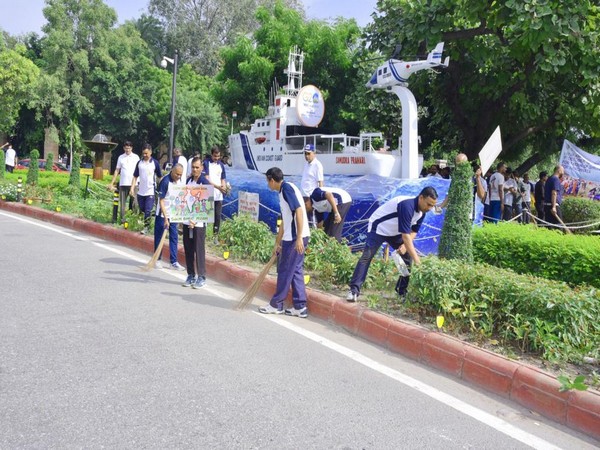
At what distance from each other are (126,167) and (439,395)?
8875 millimetres

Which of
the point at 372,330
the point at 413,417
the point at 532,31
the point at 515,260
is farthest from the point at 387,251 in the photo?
the point at 532,31

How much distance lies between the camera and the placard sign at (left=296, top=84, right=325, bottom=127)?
18531 millimetres

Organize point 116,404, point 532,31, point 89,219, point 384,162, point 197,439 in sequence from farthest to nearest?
point 384,162
point 89,219
point 532,31
point 116,404
point 197,439

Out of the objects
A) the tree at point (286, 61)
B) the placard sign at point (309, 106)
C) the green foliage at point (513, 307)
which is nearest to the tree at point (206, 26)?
the tree at point (286, 61)

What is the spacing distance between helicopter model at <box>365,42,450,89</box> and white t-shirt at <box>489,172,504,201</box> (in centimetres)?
312

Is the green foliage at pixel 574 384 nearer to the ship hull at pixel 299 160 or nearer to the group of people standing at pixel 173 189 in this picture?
the group of people standing at pixel 173 189

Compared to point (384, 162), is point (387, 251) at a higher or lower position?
lower

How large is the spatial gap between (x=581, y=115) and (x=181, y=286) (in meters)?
12.9

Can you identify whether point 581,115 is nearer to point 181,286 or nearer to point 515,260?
point 515,260

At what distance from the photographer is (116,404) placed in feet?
12.3

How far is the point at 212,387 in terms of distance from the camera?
13.6 ft

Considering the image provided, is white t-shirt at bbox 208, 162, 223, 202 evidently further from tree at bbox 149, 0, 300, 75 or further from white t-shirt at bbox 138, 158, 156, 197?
tree at bbox 149, 0, 300, 75

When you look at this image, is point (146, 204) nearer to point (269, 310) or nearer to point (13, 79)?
point (269, 310)

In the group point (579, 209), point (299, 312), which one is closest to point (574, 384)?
point (299, 312)
